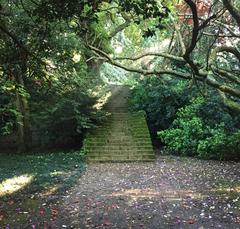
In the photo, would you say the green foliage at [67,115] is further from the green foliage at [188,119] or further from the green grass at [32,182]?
the green foliage at [188,119]

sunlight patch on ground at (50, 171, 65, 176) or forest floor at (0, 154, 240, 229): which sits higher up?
sunlight patch on ground at (50, 171, 65, 176)

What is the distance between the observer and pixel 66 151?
1545 centimetres

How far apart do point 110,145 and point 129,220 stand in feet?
24.3

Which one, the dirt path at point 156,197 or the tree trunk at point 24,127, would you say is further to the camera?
the tree trunk at point 24,127

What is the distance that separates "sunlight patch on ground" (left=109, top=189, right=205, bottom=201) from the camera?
28.0ft

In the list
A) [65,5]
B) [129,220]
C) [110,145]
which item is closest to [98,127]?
[110,145]

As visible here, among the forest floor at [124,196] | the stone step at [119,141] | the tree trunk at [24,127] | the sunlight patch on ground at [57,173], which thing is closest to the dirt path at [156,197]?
the forest floor at [124,196]

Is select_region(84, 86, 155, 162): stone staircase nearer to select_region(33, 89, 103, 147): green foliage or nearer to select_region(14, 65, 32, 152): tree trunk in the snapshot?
select_region(33, 89, 103, 147): green foliage

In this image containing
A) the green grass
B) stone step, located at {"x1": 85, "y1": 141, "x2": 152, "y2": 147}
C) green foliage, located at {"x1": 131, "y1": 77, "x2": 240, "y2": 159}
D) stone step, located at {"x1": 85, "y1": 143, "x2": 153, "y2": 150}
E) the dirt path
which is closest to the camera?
the dirt path

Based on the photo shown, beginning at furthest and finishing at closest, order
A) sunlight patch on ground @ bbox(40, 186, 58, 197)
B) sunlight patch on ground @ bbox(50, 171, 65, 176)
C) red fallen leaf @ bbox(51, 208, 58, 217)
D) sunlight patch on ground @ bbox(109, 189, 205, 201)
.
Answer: sunlight patch on ground @ bbox(50, 171, 65, 176)
sunlight patch on ground @ bbox(40, 186, 58, 197)
sunlight patch on ground @ bbox(109, 189, 205, 201)
red fallen leaf @ bbox(51, 208, 58, 217)

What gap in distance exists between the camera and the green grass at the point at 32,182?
7527mm

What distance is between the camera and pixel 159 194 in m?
8.88

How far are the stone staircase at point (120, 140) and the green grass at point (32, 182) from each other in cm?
67

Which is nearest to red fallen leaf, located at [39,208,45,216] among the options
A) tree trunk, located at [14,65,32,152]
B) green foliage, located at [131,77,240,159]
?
green foliage, located at [131,77,240,159]
